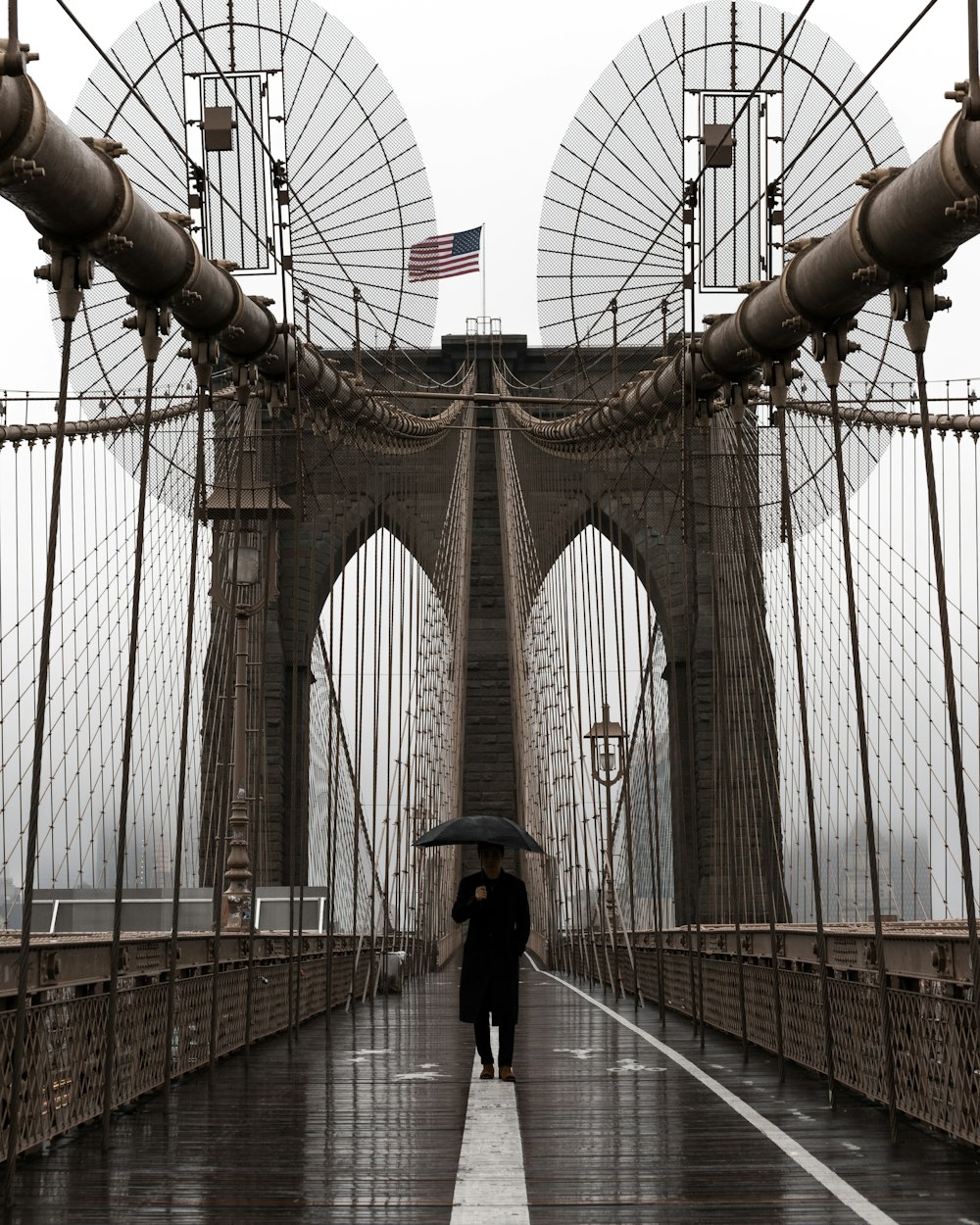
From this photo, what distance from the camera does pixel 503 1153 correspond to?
5.91 metres

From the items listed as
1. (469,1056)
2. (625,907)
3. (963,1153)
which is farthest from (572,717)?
(963,1153)

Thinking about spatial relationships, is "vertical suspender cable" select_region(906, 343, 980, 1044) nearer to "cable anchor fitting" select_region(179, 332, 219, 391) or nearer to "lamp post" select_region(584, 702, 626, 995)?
"cable anchor fitting" select_region(179, 332, 219, 391)

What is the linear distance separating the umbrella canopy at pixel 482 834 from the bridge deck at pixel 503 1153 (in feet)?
3.48

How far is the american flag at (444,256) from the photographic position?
76.7ft

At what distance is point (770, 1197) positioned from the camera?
16.5 feet

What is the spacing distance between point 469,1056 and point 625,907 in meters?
12.7

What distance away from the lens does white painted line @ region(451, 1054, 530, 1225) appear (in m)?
4.79

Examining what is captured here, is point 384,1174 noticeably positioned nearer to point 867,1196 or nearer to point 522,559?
point 867,1196

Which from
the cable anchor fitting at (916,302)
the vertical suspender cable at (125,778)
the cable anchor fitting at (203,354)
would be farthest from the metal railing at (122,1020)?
the cable anchor fitting at (916,302)

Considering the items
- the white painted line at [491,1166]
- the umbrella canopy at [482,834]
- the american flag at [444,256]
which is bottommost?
the white painted line at [491,1166]

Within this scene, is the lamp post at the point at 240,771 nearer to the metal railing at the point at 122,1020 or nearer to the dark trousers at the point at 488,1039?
the metal railing at the point at 122,1020

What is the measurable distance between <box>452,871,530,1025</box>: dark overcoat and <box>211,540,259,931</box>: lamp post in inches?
217

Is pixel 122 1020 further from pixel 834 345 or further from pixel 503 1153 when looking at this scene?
pixel 834 345

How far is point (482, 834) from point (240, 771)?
6.56 meters
